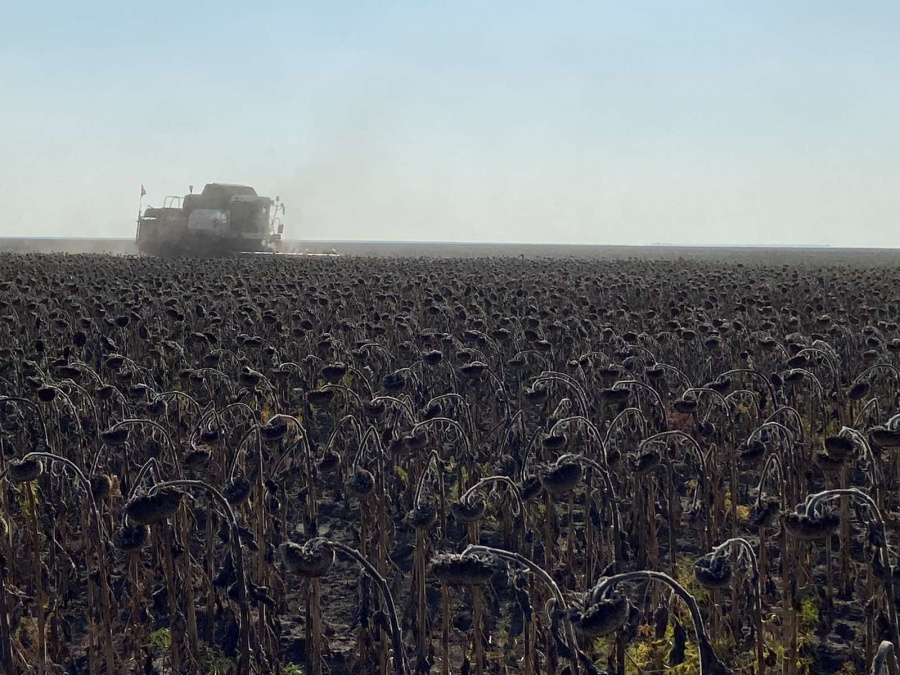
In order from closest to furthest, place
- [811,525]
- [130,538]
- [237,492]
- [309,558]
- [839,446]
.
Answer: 1. [309,558]
2. [811,525]
3. [130,538]
4. [237,492]
5. [839,446]

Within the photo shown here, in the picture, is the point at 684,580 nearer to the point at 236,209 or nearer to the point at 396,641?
the point at 396,641


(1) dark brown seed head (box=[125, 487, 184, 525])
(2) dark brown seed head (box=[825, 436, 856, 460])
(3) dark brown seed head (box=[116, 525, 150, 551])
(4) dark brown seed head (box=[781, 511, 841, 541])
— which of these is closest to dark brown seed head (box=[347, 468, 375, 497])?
(3) dark brown seed head (box=[116, 525, 150, 551])

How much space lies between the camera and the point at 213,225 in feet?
154

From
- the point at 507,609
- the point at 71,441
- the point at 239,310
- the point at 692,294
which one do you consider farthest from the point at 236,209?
the point at 507,609

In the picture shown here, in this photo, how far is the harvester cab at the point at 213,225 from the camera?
4712 centimetres

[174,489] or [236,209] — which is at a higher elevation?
[236,209]

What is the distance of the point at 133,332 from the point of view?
1334 cm

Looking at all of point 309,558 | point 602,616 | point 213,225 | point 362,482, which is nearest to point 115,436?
point 362,482

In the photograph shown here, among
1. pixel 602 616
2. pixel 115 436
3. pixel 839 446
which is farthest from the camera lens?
pixel 115 436

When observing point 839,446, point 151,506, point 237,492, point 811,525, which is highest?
point 839,446

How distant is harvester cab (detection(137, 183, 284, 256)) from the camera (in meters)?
47.1

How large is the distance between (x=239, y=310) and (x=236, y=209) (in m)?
35.3

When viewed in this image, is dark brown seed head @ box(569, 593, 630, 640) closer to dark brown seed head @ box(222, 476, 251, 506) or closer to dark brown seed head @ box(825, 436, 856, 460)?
dark brown seed head @ box(222, 476, 251, 506)

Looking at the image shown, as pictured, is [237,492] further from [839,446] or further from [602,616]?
[839,446]
